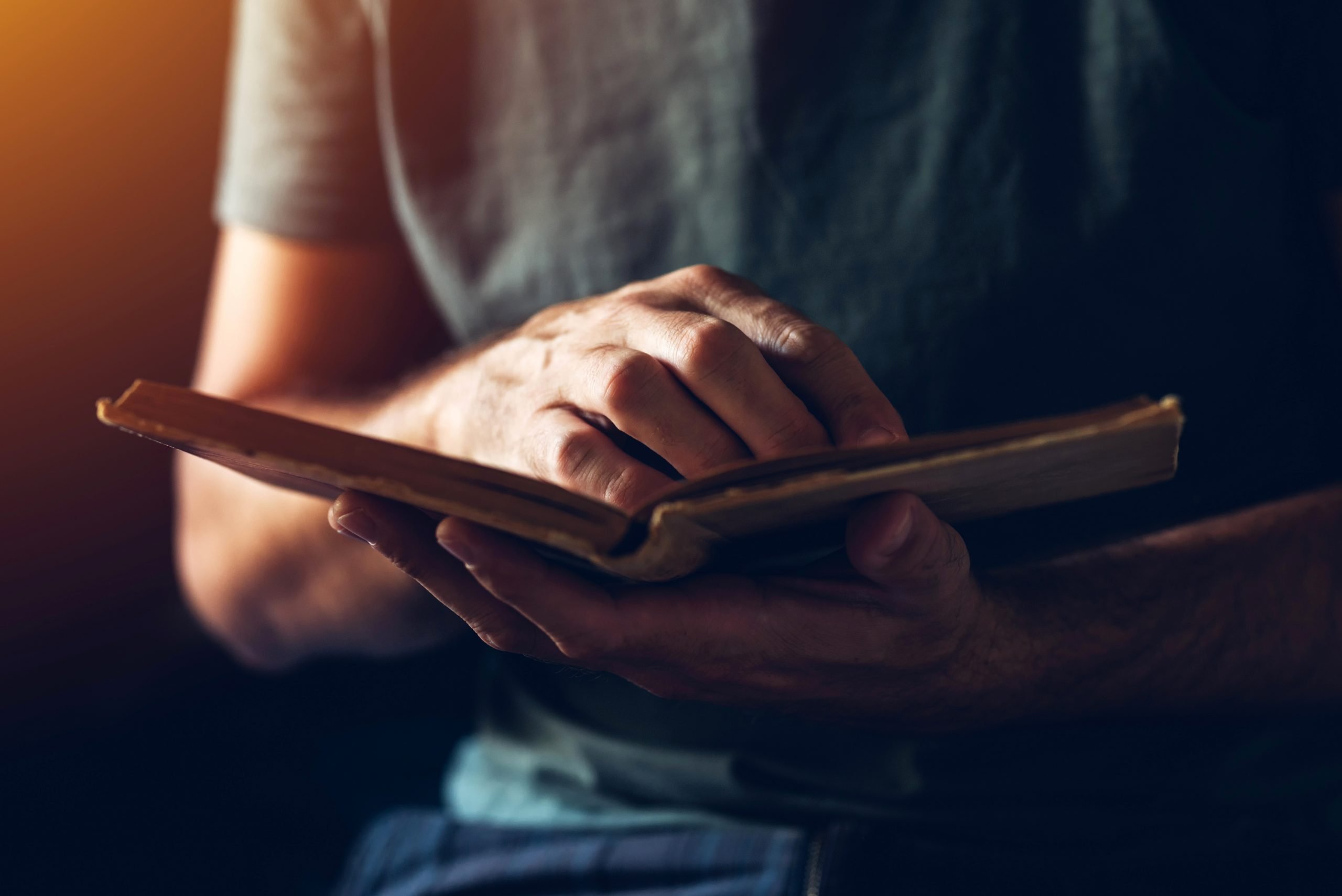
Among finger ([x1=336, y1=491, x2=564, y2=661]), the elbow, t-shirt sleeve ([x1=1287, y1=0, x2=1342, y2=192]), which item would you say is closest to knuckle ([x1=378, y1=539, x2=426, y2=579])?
finger ([x1=336, y1=491, x2=564, y2=661])

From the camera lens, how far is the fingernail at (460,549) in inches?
14.3

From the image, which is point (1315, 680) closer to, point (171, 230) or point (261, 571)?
point (261, 571)

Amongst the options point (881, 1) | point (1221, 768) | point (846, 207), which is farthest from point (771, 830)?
point (881, 1)

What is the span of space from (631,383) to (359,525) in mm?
137

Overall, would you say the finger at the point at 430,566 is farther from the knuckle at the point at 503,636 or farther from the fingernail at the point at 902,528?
the fingernail at the point at 902,528

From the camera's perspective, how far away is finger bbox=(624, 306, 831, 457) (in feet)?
1.38

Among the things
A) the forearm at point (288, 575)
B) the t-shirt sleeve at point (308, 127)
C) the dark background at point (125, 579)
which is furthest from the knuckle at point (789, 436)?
the dark background at point (125, 579)

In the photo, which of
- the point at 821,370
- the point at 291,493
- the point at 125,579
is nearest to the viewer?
the point at 821,370

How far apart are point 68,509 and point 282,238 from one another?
24.2 inches

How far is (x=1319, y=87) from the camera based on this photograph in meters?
0.70

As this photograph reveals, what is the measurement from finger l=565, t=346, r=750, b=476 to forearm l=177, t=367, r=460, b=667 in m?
0.45

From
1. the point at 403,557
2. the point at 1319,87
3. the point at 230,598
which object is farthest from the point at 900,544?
the point at 230,598

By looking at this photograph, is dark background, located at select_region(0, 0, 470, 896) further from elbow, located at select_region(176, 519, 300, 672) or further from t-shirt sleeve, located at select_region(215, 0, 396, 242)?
t-shirt sleeve, located at select_region(215, 0, 396, 242)

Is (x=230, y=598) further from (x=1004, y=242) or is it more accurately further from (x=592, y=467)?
(x=1004, y=242)
